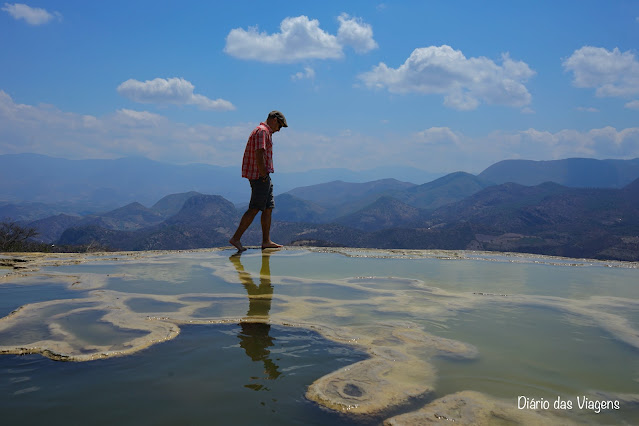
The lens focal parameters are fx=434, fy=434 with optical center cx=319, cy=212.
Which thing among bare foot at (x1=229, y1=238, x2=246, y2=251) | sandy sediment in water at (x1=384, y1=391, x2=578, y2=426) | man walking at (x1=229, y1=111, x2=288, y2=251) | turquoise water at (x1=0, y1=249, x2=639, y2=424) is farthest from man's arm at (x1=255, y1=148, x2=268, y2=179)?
sandy sediment in water at (x1=384, y1=391, x2=578, y2=426)

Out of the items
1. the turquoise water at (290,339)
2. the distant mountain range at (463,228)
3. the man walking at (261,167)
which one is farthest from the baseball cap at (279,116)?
the distant mountain range at (463,228)

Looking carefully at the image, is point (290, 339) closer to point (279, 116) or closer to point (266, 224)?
point (266, 224)

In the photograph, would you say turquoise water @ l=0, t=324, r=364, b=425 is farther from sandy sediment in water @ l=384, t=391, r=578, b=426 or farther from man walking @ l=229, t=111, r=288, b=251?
man walking @ l=229, t=111, r=288, b=251

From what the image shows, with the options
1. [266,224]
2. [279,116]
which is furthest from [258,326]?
[279,116]

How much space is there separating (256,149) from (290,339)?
5.39m

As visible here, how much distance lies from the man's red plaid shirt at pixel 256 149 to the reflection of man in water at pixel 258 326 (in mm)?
2640

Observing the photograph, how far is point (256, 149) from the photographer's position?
8.27 m

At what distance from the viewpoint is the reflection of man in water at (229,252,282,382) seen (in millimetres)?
3016

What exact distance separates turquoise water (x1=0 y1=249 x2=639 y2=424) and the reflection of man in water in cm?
2

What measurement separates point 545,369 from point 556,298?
8.44ft

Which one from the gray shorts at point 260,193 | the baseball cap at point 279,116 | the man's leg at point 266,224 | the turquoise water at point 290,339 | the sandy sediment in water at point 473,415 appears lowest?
the sandy sediment in water at point 473,415

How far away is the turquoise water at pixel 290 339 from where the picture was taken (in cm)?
241

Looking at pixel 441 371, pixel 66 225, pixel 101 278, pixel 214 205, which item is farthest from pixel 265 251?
pixel 66 225

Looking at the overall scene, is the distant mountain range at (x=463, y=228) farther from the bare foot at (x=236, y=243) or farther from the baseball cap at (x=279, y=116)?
the baseball cap at (x=279, y=116)
